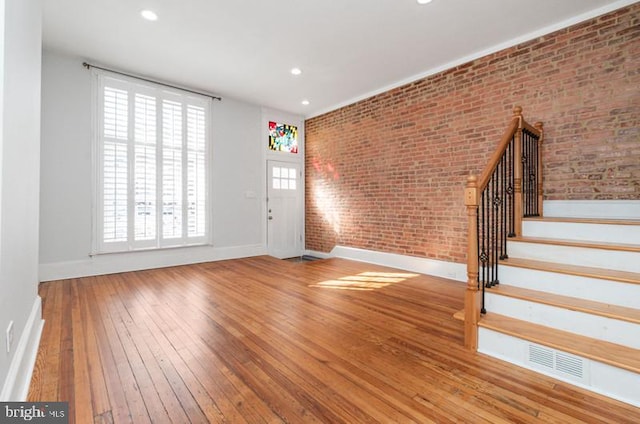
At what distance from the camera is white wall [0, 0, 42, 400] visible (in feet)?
4.69

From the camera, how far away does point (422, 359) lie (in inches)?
83.7

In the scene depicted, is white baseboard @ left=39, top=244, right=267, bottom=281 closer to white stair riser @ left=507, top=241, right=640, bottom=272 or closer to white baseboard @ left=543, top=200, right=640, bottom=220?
white stair riser @ left=507, top=241, right=640, bottom=272

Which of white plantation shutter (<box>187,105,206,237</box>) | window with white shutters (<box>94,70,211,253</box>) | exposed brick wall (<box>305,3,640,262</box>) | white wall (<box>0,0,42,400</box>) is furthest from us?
white plantation shutter (<box>187,105,206,237</box>)

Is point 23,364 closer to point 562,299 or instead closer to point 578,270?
point 562,299

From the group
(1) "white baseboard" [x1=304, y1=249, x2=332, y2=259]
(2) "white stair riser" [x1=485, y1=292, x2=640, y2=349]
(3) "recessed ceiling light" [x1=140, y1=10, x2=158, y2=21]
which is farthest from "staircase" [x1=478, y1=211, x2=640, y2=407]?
(3) "recessed ceiling light" [x1=140, y1=10, x2=158, y2=21]

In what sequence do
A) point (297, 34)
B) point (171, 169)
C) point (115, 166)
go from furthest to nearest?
1. point (171, 169)
2. point (115, 166)
3. point (297, 34)

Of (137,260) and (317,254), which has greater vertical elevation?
(137,260)

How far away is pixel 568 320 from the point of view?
1995 mm

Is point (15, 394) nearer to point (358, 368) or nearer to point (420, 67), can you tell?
point (358, 368)

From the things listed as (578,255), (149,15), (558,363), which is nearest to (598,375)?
(558,363)

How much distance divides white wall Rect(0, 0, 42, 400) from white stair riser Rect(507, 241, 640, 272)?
11.7ft

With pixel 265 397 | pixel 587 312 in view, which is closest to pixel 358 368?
pixel 265 397

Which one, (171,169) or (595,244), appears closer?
(595,244)

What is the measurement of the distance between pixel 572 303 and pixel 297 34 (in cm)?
383
